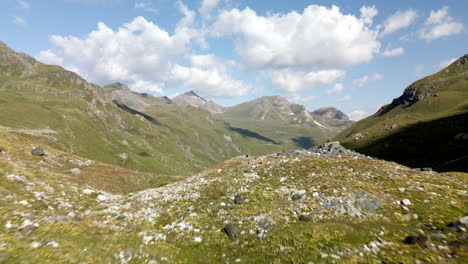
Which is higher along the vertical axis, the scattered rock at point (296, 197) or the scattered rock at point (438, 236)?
the scattered rock at point (438, 236)

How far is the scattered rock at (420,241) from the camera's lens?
34.6 feet

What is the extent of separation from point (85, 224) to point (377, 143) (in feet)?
687

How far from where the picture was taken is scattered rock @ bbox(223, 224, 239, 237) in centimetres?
1455

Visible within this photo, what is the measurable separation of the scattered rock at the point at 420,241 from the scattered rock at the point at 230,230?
9512 mm

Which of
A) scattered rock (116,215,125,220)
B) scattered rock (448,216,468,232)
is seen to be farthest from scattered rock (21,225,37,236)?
scattered rock (448,216,468,232)

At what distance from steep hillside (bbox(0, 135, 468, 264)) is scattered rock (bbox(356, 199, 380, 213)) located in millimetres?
96

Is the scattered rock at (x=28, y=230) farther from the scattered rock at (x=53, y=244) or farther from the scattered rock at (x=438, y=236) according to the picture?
the scattered rock at (x=438, y=236)

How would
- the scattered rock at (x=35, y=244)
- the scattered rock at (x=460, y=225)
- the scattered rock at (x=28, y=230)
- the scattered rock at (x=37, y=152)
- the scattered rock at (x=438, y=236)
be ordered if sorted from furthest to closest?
Answer: the scattered rock at (x=37, y=152) → the scattered rock at (x=28, y=230) → the scattered rock at (x=460, y=225) → the scattered rock at (x=438, y=236) → the scattered rock at (x=35, y=244)

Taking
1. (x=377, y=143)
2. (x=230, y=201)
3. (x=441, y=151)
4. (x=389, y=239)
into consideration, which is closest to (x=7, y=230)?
(x=230, y=201)

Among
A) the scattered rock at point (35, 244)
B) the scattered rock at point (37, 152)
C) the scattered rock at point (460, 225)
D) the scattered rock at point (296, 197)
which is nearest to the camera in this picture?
the scattered rock at point (35, 244)

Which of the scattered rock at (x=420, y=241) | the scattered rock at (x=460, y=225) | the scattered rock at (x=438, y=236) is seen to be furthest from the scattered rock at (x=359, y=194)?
the scattered rock at (x=420, y=241)

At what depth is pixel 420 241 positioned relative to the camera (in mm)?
10766

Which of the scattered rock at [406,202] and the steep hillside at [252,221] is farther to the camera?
the scattered rock at [406,202]

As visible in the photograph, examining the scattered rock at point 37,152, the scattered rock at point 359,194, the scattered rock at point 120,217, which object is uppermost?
the scattered rock at point 359,194
